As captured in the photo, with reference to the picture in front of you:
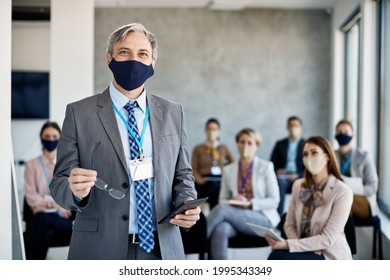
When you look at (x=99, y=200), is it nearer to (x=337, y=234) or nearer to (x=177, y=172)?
(x=177, y=172)

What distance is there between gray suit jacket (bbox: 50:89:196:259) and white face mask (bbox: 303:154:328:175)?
178 centimetres

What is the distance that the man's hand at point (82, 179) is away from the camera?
2.07 metres

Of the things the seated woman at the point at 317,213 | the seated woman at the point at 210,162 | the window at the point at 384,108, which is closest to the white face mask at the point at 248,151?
the window at the point at 384,108

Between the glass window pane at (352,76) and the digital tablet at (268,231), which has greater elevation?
the glass window pane at (352,76)

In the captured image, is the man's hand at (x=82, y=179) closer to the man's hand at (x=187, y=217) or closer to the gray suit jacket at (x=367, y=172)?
the man's hand at (x=187, y=217)

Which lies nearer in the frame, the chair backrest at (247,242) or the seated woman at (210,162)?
the chair backrest at (247,242)

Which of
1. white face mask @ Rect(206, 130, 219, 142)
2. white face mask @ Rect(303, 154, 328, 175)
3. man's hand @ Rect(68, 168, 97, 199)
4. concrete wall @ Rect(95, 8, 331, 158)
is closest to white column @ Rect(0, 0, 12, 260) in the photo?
man's hand @ Rect(68, 168, 97, 199)

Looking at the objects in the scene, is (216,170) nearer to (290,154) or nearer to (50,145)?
(290,154)

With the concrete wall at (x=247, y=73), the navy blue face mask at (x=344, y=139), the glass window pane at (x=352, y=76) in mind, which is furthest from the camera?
the concrete wall at (x=247, y=73)

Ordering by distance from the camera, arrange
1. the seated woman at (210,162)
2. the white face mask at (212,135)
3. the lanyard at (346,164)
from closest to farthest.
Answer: the lanyard at (346,164), the seated woman at (210,162), the white face mask at (212,135)

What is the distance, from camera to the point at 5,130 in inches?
115

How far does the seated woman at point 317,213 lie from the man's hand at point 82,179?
205cm

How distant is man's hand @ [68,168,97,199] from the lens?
2066 millimetres
